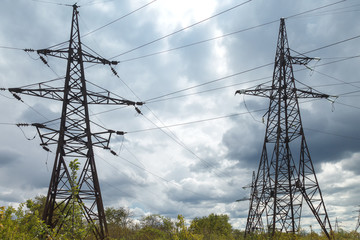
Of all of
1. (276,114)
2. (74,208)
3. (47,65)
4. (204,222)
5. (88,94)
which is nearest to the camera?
(74,208)

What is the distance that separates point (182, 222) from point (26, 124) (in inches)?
465

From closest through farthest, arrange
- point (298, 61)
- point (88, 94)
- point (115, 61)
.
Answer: point (88, 94) < point (115, 61) < point (298, 61)

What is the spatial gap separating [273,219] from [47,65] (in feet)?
67.5

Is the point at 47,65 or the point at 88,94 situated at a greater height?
the point at 47,65

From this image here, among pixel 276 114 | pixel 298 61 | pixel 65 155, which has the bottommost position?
pixel 65 155

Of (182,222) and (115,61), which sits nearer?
(182,222)

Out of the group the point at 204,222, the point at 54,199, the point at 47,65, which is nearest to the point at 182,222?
the point at 54,199

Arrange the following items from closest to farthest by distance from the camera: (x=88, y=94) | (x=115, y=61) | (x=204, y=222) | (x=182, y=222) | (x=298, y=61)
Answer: (x=182, y=222), (x=88, y=94), (x=115, y=61), (x=298, y=61), (x=204, y=222)

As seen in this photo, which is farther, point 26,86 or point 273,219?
point 273,219

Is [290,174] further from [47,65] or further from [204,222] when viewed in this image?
[204,222]

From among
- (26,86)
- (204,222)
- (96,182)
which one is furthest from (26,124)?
(204,222)

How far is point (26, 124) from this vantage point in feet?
58.4

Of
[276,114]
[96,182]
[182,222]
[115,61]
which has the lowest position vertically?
[182,222]

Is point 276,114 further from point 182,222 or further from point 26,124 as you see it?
point 26,124
